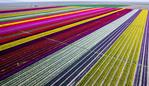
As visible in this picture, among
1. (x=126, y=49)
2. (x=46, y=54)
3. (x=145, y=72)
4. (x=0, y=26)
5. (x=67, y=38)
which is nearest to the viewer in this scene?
(x=145, y=72)

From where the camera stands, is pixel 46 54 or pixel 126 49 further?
pixel 126 49

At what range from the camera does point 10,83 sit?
9742mm

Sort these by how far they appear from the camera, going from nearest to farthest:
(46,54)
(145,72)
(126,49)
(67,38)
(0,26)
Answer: (145,72) < (46,54) < (126,49) < (67,38) < (0,26)

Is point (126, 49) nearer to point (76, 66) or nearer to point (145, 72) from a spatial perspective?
point (145, 72)

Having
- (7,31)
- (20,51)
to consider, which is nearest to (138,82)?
(20,51)

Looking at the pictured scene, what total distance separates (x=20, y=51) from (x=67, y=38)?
5.64 metres

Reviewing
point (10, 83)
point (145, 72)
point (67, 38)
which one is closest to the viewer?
point (10, 83)

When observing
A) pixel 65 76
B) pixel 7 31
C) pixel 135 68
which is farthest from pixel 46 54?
pixel 7 31

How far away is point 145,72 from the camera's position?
1219 centimetres

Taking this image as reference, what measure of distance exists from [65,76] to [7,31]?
Result: 38.4 feet

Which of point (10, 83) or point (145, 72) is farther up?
point (10, 83)

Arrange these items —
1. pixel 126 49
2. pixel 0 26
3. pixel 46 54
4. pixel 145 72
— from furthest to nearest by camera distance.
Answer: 1. pixel 0 26
2. pixel 126 49
3. pixel 46 54
4. pixel 145 72

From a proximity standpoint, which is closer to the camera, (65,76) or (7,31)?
(65,76)

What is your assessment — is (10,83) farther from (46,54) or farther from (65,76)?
(46,54)
